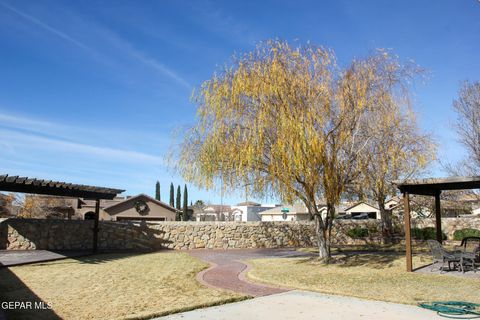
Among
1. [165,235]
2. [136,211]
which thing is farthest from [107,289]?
[136,211]

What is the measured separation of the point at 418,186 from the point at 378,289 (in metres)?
5.16

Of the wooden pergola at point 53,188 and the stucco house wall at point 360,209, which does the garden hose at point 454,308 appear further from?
the stucco house wall at point 360,209

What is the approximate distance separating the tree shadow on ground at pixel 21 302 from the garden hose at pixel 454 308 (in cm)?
674

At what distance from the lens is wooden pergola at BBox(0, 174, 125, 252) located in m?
13.1

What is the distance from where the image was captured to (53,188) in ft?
50.5

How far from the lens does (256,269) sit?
13.1m

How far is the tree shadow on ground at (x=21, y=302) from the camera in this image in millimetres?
7168

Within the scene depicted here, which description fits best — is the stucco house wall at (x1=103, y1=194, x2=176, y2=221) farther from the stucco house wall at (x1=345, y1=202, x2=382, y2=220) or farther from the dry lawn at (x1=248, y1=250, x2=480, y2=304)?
the dry lawn at (x1=248, y1=250, x2=480, y2=304)

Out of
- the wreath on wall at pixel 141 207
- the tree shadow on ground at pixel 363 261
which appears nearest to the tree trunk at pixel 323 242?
the tree shadow on ground at pixel 363 261

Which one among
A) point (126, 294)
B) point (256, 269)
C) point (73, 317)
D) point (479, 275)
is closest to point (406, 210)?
point (479, 275)

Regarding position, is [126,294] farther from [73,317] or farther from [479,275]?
[479,275]

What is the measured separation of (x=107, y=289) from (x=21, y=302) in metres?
1.93

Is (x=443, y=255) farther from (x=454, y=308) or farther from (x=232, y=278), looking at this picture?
(x=232, y=278)

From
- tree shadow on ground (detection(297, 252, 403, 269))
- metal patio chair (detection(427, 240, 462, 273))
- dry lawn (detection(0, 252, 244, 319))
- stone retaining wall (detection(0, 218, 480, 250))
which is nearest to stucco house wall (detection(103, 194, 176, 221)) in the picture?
stone retaining wall (detection(0, 218, 480, 250))
